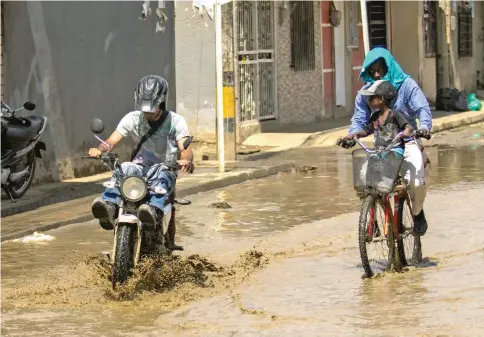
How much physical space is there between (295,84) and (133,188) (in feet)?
56.6

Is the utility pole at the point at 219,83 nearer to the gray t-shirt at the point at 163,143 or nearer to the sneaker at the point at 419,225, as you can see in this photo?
the sneaker at the point at 419,225

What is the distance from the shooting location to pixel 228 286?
9328 mm

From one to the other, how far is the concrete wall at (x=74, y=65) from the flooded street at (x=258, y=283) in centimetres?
331

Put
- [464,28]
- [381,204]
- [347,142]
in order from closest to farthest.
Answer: [381,204]
[347,142]
[464,28]

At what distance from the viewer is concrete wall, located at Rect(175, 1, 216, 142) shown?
22.3 m

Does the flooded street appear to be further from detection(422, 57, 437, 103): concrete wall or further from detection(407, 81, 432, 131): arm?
detection(422, 57, 437, 103): concrete wall

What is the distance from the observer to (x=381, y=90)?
372 inches

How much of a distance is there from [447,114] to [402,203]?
66.2 ft

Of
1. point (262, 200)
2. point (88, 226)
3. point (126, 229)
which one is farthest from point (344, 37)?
A: point (126, 229)

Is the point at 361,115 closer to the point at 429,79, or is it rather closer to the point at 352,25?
the point at 352,25

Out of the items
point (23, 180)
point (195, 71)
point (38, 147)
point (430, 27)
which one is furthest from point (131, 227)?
point (430, 27)

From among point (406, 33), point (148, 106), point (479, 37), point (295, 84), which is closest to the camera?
point (148, 106)

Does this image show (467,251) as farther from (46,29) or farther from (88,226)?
(46,29)

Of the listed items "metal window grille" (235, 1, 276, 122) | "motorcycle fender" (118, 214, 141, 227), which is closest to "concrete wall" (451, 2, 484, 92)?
"metal window grille" (235, 1, 276, 122)
